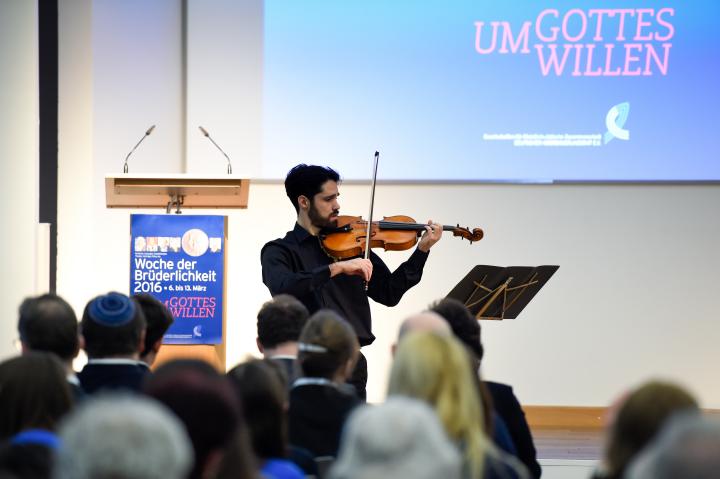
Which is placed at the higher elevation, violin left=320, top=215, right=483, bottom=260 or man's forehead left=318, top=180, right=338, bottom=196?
man's forehead left=318, top=180, right=338, bottom=196

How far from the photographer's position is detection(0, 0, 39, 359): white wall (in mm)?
5559

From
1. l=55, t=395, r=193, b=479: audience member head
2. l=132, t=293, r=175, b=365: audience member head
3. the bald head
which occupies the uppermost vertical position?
l=55, t=395, r=193, b=479: audience member head

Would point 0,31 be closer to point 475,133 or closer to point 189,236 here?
point 189,236

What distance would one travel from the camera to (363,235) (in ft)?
15.5

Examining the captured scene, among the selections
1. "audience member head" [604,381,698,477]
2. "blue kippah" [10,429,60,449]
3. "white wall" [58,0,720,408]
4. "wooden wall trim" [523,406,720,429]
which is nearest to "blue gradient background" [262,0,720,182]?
"white wall" [58,0,720,408]

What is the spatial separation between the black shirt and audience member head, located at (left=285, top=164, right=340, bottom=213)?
0.53 feet

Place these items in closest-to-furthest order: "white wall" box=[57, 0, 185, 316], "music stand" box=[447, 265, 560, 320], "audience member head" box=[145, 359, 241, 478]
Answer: "audience member head" box=[145, 359, 241, 478] → "music stand" box=[447, 265, 560, 320] → "white wall" box=[57, 0, 185, 316]

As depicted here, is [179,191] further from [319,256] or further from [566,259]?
[566,259]

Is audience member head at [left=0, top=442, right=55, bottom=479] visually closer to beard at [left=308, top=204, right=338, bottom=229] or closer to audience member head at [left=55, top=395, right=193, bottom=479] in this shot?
audience member head at [left=55, top=395, right=193, bottom=479]

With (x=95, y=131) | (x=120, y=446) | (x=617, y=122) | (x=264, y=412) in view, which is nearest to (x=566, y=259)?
(x=617, y=122)

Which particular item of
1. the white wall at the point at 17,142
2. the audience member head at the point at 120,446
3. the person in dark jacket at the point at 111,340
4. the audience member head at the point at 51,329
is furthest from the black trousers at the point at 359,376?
the audience member head at the point at 120,446

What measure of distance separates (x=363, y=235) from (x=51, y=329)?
198cm

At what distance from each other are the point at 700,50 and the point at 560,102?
1.02 meters

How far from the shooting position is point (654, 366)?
23.8 feet
